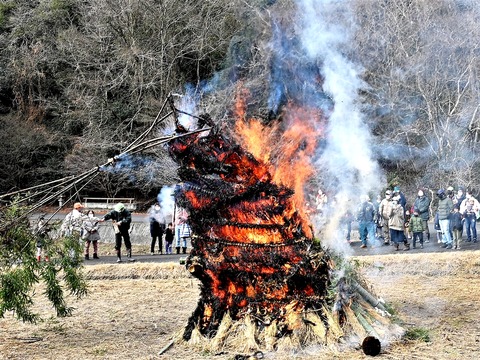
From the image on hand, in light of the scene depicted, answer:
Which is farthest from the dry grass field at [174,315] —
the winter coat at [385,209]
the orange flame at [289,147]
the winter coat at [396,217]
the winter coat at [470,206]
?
the winter coat at [470,206]

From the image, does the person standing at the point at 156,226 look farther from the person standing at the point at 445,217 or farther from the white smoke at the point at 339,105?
the person standing at the point at 445,217

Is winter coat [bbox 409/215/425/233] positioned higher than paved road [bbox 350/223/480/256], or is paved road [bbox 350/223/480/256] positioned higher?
winter coat [bbox 409/215/425/233]

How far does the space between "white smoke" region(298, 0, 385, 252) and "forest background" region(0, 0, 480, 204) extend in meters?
0.68

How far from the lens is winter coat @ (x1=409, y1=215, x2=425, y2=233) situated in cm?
2170

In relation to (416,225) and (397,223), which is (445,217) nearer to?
(416,225)

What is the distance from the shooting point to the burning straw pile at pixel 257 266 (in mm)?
8805

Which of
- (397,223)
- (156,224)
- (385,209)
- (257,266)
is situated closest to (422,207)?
(385,209)

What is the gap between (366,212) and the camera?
72.9 ft

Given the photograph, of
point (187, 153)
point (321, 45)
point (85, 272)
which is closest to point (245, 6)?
point (321, 45)

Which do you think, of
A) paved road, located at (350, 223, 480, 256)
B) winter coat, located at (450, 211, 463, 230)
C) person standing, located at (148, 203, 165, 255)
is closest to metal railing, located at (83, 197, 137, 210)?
person standing, located at (148, 203, 165, 255)

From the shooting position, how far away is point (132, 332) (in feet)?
33.5

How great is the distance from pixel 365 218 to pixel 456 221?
111 inches

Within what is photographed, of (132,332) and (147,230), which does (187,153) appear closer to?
(132,332)

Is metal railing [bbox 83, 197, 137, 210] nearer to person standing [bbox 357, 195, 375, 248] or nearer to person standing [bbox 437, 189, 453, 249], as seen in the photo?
person standing [bbox 357, 195, 375, 248]
